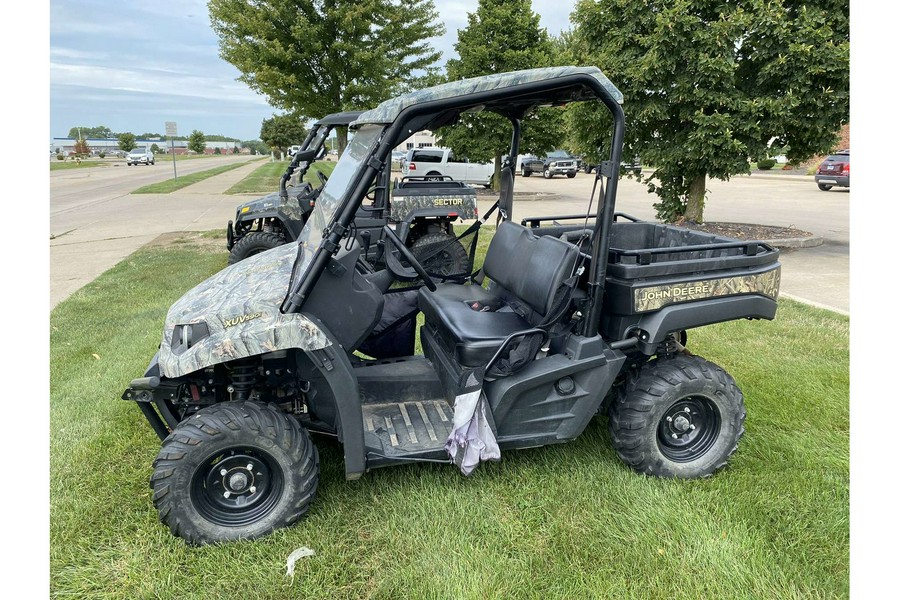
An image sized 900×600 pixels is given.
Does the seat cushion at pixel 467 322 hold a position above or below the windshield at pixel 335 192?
below

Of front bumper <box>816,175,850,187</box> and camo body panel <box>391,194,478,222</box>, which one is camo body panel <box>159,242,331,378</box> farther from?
front bumper <box>816,175,850,187</box>

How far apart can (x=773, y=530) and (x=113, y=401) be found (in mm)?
4187

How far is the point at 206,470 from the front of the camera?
9.29 ft

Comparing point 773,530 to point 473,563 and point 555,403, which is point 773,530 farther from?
point 473,563

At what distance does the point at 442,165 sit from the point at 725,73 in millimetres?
13038

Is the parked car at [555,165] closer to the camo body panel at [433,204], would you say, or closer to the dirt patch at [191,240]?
the dirt patch at [191,240]

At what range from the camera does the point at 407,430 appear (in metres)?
3.25

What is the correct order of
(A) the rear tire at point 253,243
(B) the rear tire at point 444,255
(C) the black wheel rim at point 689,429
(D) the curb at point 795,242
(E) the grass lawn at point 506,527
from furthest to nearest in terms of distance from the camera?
(D) the curb at point 795,242
(A) the rear tire at point 253,243
(B) the rear tire at point 444,255
(C) the black wheel rim at point 689,429
(E) the grass lawn at point 506,527

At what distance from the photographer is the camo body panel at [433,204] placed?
26.2ft

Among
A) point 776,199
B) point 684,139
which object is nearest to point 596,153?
point 684,139

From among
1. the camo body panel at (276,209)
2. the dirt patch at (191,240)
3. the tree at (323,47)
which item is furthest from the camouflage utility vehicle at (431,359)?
the tree at (323,47)

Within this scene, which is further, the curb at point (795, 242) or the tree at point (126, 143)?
the tree at point (126, 143)

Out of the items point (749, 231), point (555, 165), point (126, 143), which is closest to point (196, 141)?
point (126, 143)

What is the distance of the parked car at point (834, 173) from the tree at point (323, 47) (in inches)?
589
